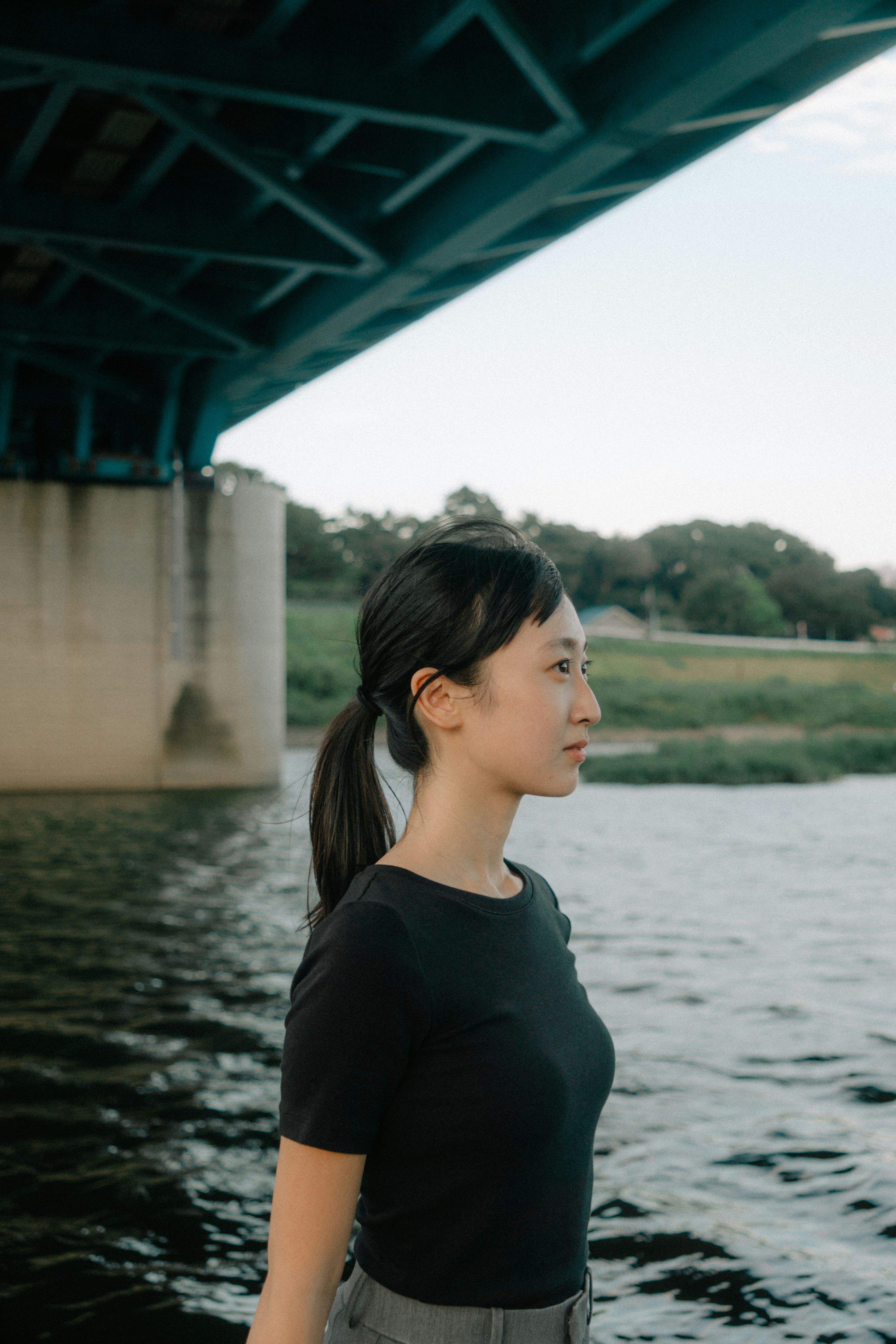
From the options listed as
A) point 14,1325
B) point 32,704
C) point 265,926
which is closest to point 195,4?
point 265,926

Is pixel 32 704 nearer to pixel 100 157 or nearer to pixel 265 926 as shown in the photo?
pixel 100 157

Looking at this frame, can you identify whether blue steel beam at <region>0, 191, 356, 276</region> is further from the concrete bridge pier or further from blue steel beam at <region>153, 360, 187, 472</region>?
the concrete bridge pier

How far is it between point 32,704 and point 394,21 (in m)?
17.2

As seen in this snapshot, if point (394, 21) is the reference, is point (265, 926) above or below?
below

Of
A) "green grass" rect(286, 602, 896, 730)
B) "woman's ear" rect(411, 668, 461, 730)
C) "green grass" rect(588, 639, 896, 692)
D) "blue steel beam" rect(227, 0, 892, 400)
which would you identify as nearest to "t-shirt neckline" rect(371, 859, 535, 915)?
"woman's ear" rect(411, 668, 461, 730)

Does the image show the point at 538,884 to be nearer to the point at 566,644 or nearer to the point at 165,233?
the point at 566,644

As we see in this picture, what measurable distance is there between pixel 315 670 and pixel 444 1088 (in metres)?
46.6

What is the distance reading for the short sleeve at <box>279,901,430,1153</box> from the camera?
1.47 metres

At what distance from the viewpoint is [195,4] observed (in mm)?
10672

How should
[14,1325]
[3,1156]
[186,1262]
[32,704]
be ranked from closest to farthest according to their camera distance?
1. [14,1325]
2. [186,1262]
3. [3,1156]
4. [32,704]

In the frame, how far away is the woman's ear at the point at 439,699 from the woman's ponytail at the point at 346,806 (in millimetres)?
172

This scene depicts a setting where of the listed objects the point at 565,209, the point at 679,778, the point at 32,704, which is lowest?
the point at 679,778

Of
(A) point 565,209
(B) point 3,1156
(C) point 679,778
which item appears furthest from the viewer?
(C) point 679,778

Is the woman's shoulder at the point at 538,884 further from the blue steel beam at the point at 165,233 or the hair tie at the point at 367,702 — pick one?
the blue steel beam at the point at 165,233
